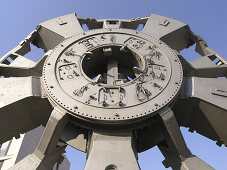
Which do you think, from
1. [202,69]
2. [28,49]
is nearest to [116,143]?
[202,69]

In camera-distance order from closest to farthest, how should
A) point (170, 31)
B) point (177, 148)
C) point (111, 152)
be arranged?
point (111, 152) → point (177, 148) → point (170, 31)

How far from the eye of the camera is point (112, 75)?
10.9 m

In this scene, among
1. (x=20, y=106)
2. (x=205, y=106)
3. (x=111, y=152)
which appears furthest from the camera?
(x=205, y=106)

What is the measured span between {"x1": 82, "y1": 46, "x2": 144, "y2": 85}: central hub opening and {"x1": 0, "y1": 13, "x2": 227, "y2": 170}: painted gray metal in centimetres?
4

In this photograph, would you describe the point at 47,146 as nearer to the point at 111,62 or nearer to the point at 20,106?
the point at 20,106

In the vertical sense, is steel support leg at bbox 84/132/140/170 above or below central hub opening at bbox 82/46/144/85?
below

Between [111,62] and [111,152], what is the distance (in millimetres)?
4725

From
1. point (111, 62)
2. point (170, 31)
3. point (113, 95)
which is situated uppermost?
point (170, 31)

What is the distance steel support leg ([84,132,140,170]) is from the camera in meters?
7.51

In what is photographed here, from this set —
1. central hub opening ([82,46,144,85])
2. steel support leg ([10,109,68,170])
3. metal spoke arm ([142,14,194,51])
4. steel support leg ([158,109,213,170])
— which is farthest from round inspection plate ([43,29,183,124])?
metal spoke arm ([142,14,194,51])

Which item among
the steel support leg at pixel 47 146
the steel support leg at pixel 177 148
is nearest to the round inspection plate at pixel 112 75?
the steel support leg at pixel 47 146

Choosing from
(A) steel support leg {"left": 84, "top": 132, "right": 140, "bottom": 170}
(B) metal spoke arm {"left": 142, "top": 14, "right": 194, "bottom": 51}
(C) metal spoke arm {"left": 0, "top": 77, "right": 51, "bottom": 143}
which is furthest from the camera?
(B) metal spoke arm {"left": 142, "top": 14, "right": 194, "bottom": 51}

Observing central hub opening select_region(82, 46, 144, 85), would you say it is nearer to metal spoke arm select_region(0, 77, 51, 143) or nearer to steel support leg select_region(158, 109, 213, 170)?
metal spoke arm select_region(0, 77, 51, 143)

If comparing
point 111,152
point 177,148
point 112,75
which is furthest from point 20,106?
point 177,148
